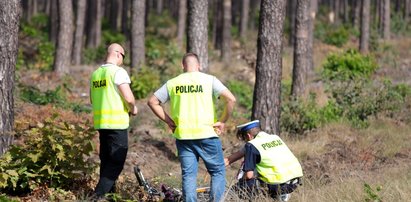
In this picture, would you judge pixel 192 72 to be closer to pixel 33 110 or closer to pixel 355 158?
pixel 355 158

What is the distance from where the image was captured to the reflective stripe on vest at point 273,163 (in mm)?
8125

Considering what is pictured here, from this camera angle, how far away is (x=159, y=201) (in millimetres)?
8188

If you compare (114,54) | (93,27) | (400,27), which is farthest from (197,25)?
(400,27)

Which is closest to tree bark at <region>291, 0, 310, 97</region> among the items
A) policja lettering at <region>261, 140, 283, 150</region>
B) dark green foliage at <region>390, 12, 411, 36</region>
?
policja lettering at <region>261, 140, 283, 150</region>

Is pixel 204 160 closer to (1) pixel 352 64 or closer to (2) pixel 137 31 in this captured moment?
(2) pixel 137 31

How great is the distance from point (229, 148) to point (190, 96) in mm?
4926

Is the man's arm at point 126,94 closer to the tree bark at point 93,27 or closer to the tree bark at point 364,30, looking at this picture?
the tree bark at point 364,30

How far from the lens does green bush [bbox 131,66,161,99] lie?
56.9ft

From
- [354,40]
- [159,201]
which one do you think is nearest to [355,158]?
[159,201]

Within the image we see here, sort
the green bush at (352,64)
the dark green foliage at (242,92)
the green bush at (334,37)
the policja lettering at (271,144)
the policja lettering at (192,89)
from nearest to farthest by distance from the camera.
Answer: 1. the policja lettering at (192,89)
2. the policja lettering at (271,144)
3. the dark green foliage at (242,92)
4. the green bush at (352,64)
5. the green bush at (334,37)

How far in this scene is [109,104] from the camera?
317 inches

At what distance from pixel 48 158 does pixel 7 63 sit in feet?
4.95

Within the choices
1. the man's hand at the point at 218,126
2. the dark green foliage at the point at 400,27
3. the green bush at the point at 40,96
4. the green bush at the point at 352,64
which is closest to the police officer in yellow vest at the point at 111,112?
the man's hand at the point at 218,126

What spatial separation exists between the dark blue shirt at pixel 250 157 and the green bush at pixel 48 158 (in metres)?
1.91
